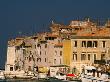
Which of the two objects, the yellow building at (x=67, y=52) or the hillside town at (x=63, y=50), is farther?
the yellow building at (x=67, y=52)

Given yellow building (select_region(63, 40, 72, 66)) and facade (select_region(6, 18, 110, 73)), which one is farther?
yellow building (select_region(63, 40, 72, 66))

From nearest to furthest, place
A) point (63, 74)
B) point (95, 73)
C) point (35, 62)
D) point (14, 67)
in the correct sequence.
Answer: point (95, 73)
point (63, 74)
point (35, 62)
point (14, 67)

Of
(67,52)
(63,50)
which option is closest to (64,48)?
(63,50)

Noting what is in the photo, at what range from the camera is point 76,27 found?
93938mm

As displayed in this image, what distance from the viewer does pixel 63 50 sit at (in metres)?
83.1

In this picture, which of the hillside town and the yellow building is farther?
the yellow building

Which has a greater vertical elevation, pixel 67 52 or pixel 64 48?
pixel 64 48

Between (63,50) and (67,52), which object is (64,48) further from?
(67,52)

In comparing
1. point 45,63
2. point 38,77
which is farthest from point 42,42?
point 38,77

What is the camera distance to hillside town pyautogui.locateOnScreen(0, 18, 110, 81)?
3068 inches

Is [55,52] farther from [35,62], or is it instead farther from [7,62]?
[7,62]

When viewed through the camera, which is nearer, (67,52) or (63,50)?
(67,52)

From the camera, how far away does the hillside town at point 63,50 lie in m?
77.9

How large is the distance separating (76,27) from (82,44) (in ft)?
49.7
